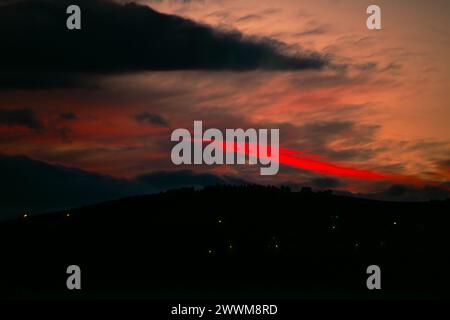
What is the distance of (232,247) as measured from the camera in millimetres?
129375

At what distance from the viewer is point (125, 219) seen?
14388 cm

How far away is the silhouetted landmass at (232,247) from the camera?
375ft

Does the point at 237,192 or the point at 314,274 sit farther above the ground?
the point at 237,192

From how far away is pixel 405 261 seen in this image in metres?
124

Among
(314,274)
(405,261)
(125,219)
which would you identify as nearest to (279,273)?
(314,274)

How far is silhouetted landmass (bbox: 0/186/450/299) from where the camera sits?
11419 centimetres
